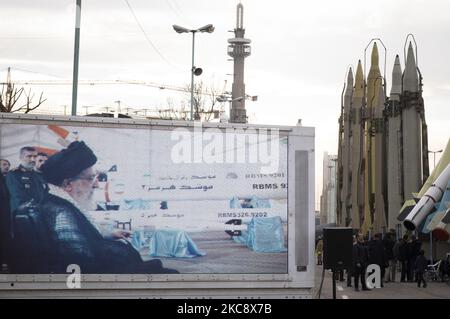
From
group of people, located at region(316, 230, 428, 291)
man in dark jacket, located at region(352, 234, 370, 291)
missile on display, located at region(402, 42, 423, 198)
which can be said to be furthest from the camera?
missile on display, located at region(402, 42, 423, 198)

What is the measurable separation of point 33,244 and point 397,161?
3971 cm

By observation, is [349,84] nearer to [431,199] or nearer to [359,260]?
[431,199]

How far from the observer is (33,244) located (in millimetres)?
10445

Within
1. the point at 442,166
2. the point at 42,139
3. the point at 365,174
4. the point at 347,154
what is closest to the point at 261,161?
the point at 42,139

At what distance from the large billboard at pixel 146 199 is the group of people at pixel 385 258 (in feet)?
30.9

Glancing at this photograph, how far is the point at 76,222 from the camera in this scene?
10547mm

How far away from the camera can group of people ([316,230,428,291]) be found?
21.4m

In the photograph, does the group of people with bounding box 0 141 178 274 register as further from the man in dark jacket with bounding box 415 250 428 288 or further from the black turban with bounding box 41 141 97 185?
the man in dark jacket with bounding box 415 250 428 288

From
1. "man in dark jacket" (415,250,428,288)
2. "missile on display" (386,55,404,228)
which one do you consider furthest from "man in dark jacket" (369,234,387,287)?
"missile on display" (386,55,404,228)

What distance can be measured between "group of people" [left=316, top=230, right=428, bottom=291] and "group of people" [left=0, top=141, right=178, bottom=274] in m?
10.6

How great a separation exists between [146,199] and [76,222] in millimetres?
1104

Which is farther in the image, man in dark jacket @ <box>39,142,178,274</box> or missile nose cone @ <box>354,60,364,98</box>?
missile nose cone @ <box>354,60,364,98</box>

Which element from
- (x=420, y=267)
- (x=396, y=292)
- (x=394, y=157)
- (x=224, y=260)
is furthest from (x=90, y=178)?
(x=394, y=157)

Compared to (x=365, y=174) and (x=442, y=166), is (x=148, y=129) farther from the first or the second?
(x=365, y=174)
